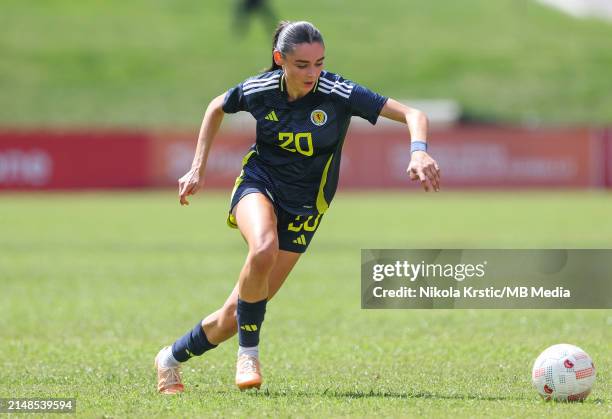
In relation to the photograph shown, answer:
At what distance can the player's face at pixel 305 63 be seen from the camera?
714cm

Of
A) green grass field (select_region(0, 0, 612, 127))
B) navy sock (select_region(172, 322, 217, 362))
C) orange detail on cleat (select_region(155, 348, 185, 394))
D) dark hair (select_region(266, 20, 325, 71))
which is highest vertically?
green grass field (select_region(0, 0, 612, 127))

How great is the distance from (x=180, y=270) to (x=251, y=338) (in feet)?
29.5

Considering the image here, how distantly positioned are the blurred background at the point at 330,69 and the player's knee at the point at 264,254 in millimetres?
27988

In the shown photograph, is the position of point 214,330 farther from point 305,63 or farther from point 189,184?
point 305,63

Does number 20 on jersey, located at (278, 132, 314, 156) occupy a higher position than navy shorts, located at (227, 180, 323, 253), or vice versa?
number 20 on jersey, located at (278, 132, 314, 156)

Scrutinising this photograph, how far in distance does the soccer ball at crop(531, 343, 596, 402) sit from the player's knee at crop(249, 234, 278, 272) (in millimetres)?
1676

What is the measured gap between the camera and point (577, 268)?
10.8 metres

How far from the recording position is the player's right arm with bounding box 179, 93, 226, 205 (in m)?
7.37

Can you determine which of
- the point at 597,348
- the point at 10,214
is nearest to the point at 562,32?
the point at 10,214

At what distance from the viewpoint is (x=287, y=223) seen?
7500 millimetres

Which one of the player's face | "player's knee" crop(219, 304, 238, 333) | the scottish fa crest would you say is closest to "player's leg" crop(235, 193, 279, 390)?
"player's knee" crop(219, 304, 238, 333)
